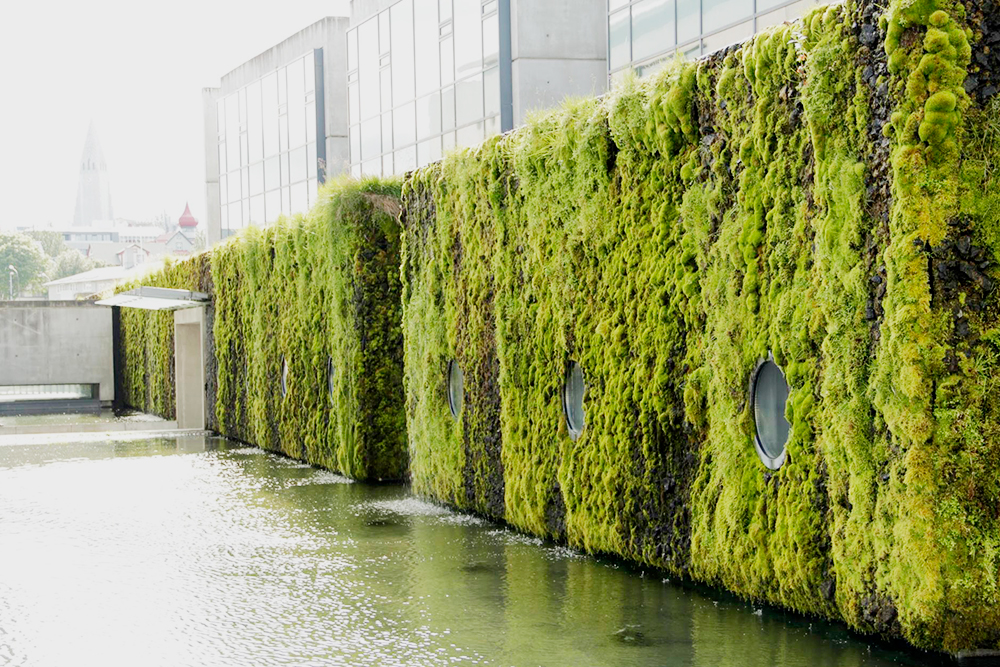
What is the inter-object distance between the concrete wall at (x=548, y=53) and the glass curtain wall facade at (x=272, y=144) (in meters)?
10.8

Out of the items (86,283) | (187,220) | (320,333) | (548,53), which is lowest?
(320,333)

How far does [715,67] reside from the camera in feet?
24.0

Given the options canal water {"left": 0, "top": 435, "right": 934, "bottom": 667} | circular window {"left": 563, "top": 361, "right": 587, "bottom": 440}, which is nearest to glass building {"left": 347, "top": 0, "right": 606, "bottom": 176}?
canal water {"left": 0, "top": 435, "right": 934, "bottom": 667}

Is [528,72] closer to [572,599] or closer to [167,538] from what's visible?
[167,538]

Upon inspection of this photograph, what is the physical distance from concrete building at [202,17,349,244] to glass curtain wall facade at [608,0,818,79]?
13.4m

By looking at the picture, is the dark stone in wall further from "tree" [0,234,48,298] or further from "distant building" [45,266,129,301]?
"tree" [0,234,48,298]

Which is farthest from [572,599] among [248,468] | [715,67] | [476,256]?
[248,468]

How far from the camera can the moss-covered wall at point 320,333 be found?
47.5 ft

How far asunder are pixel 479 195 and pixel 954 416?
6343 millimetres

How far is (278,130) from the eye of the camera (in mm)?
38969

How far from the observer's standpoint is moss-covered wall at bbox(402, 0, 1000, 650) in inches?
218

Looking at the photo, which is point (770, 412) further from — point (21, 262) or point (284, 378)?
point (21, 262)

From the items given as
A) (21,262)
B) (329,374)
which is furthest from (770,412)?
(21,262)

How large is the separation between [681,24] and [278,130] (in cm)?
2245
